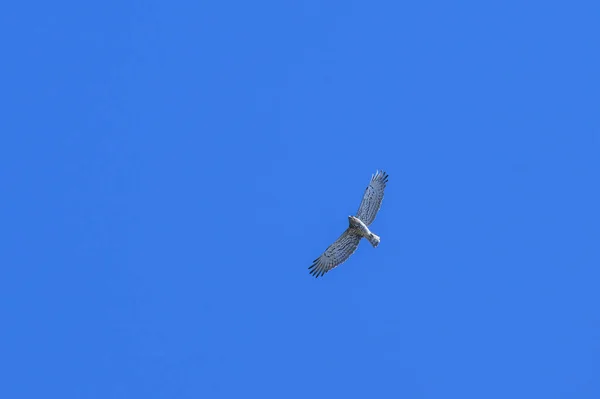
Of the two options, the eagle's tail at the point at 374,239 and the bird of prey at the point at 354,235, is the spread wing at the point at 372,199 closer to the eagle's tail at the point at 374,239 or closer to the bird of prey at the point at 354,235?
the bird of prey at the point at 354,235

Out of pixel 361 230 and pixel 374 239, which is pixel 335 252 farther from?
pixel 374 239

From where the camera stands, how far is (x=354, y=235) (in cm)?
2547

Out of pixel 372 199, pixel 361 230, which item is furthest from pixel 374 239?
pixel 372 199

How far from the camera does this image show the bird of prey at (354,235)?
25500mm

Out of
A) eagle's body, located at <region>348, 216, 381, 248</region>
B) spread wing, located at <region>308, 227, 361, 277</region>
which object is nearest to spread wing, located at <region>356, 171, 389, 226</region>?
eagle's body, located at <region>348, 216, 381, 248</region>

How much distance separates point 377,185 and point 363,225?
1498 millimetres

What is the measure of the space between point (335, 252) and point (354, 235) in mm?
867

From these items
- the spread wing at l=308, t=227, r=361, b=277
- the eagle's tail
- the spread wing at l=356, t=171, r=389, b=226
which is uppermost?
the spread wing at l=356, t=171, r=389, b=226

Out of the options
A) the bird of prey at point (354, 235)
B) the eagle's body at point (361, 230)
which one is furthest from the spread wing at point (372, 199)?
the eagle's body at point (361, 230)

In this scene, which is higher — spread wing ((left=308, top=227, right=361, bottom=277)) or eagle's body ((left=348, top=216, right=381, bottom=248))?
eagle's body ((left=348, top=216, right=381, bottom=248))

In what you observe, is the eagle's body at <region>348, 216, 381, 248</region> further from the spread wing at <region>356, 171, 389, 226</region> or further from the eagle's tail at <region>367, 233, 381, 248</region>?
the spread wing at <region>356, 171, 389, 226</region>

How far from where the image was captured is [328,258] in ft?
84.1

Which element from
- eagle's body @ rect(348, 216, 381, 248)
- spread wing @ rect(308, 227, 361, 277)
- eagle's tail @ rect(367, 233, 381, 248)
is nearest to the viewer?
eagle's body @ rect(348, 216, 381, 248)

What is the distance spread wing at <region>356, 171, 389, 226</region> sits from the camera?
25562mm
